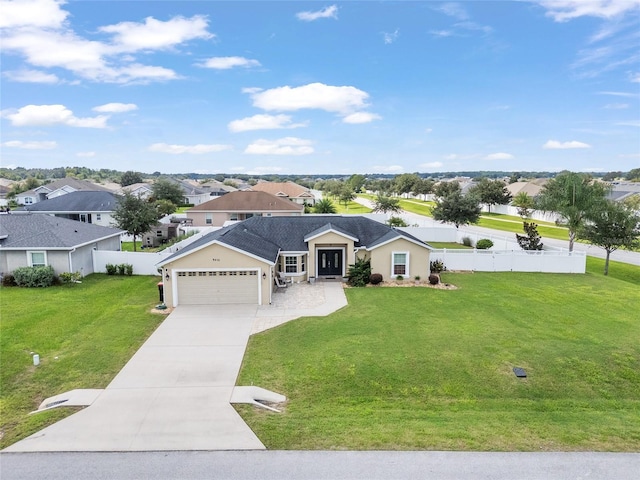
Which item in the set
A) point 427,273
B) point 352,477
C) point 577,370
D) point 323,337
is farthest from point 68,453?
point 427,273

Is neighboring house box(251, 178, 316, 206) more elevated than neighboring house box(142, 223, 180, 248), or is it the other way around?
neighboring house box(251, 178, 316, 206)

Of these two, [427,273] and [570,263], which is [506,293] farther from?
[570,263]

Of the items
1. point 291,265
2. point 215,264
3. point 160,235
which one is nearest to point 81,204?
point 160,235

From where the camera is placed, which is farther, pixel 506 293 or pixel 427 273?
pixel 427 273

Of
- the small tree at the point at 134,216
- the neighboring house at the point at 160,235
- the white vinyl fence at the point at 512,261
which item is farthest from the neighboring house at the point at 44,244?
the white vinyl fence at the point at 512,261

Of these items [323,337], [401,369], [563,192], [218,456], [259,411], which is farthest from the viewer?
[563,192]

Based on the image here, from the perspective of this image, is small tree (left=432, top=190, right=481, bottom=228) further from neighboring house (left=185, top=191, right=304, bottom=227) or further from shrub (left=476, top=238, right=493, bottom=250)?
neighboring house (left=185, top=191, right=304, bottom=227)

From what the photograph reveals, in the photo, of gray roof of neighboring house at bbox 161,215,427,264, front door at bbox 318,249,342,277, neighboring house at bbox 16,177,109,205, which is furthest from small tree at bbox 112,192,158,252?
neighboring house at bbox 16,177,109,205
